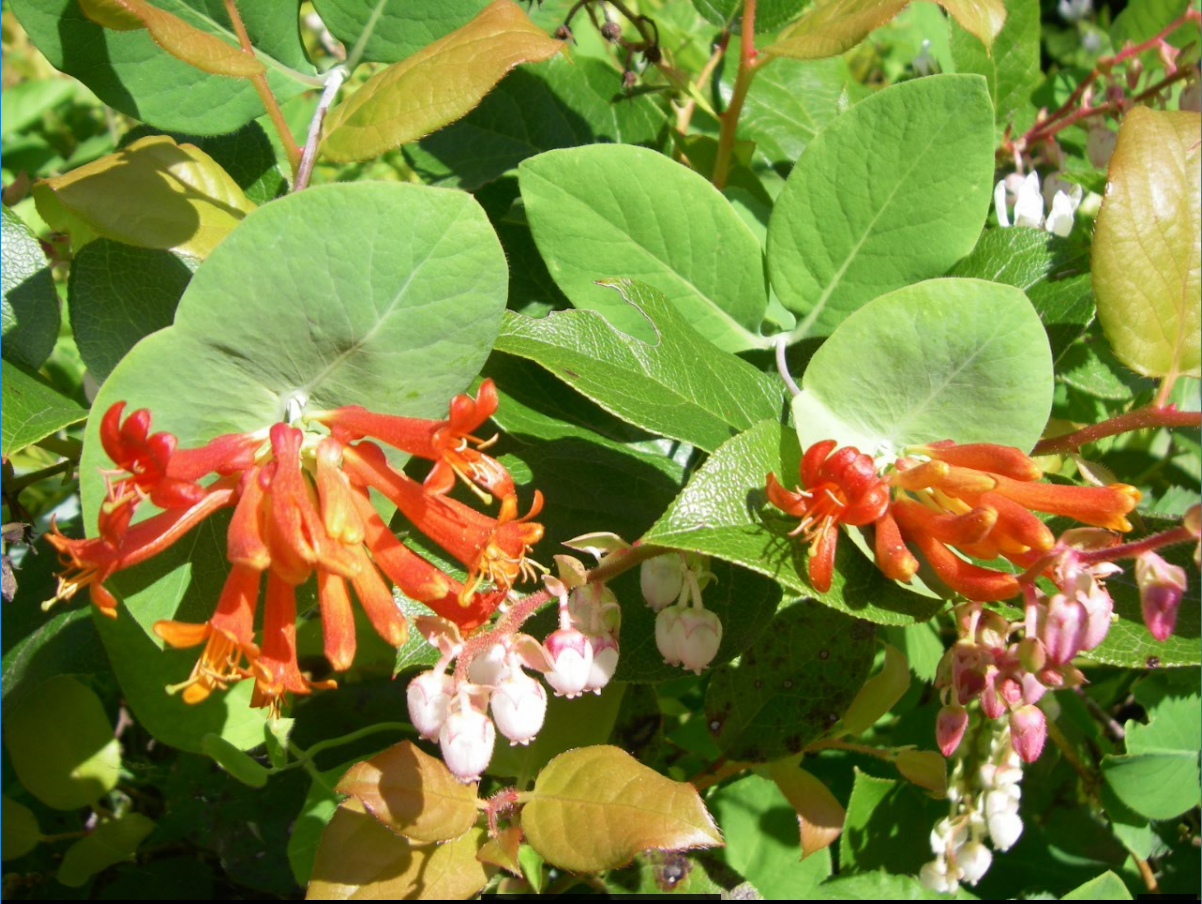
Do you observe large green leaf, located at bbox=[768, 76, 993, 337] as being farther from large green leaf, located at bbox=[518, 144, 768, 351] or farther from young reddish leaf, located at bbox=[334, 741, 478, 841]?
young reddish leaf, located at bbox=[334, 741, 478, 841]

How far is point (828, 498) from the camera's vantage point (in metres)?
0.59

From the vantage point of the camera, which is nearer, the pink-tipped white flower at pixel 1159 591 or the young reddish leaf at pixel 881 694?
the pink-tipped white flower at pixel 1159 591

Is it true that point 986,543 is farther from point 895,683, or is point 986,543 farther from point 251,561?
point 251,561

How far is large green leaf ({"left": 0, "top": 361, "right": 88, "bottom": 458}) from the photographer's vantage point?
67cm

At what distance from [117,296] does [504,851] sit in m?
0.48

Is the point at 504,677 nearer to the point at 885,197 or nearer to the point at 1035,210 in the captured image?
the point at 885,197

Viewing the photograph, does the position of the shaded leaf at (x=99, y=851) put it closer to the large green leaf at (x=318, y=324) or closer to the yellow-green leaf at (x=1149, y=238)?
the large green leaf at (x=318, y=324)

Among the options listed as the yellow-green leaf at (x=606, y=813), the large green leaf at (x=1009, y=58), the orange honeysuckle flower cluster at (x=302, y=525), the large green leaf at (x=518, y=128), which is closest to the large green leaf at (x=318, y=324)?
the orange honeysuckle flower cluster at (x=302, y=525)

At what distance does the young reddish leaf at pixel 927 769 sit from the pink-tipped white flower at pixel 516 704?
393 millimetres

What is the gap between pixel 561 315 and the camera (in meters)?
0.69

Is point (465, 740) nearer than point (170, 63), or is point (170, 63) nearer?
point (465, 740)

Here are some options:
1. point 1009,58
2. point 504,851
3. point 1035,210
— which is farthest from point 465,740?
point 1009,58

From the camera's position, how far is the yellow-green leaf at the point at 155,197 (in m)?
0.71

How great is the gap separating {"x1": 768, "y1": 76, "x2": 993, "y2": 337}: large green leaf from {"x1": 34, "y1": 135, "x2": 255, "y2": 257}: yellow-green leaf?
41cm
